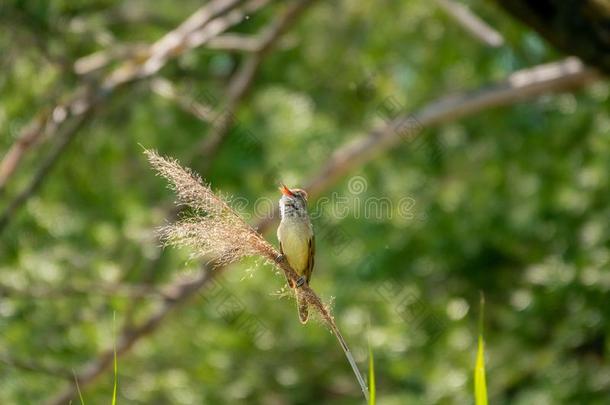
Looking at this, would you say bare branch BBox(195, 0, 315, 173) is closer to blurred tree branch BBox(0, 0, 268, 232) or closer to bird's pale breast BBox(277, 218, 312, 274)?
blurred tree branch BBox(0, 0, 268, 232)

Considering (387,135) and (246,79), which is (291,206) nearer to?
(387,135)

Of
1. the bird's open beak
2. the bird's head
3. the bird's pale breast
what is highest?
the bird's open beak

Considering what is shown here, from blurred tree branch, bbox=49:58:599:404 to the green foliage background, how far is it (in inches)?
16.0

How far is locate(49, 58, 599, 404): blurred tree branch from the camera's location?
7.29m

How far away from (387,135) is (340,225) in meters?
1.58

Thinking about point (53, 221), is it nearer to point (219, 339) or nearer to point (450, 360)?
point (219, 339)

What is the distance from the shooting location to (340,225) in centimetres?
918

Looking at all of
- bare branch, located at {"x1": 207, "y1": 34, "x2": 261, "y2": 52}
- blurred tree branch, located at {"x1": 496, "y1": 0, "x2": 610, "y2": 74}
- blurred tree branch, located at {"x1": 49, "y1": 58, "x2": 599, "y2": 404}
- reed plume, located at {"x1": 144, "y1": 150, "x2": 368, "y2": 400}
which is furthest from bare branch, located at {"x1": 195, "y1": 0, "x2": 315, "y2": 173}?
reed plume, located at {"x1": 144, "y1": 150, "x2": 368, "y2": 400}

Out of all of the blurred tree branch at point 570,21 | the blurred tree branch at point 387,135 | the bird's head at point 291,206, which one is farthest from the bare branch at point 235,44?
the bird's head at point 291,206

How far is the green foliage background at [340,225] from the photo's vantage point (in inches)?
316

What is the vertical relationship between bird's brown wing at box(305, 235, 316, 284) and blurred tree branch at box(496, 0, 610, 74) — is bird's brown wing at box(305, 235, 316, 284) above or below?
below

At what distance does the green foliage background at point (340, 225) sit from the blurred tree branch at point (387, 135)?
41 cm

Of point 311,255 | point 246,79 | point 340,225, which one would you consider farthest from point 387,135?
point 311,255

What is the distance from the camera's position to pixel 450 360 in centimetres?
823
